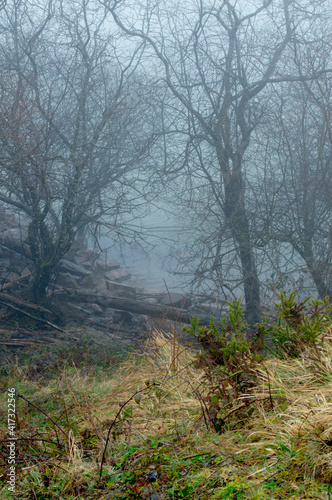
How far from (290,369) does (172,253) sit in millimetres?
6351

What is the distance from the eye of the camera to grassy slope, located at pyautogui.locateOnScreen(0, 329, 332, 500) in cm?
193

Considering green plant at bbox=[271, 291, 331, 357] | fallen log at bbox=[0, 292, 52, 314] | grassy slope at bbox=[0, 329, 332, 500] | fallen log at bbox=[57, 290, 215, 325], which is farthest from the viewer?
fallen log at bbox=[57, 290, 215, 325]

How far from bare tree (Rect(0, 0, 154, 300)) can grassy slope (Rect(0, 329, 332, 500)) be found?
5977mm

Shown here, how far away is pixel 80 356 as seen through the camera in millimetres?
6781

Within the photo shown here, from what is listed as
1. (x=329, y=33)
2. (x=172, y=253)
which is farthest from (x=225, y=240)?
(x=329, y=33)

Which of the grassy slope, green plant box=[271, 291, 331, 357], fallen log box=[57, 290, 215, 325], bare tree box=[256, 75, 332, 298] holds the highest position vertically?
bare tree box=[256, 75, 332, 298]

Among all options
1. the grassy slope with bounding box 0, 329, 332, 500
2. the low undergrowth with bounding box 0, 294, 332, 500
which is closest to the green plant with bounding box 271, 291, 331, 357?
the low undergrowth with bounding box 0, 294, 332, 500

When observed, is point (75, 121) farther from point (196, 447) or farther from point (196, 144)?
point (196, 447)

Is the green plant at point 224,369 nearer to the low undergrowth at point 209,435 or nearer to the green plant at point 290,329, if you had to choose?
the low undergrowth at point 209,435

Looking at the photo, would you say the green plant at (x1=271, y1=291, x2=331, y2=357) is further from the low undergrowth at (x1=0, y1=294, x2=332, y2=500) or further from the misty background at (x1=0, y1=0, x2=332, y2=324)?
the misty background at (x1=0, y1=0, x2=332, y2=324)

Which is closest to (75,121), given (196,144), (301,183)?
(196,144)

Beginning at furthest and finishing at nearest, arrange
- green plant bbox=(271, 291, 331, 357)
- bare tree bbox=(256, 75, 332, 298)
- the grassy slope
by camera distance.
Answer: bare tree bbox=(256, 75, 332, 298) → green plant bbox=(271, 291, 331, 357) → the grassy slope

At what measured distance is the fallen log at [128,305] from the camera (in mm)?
8984

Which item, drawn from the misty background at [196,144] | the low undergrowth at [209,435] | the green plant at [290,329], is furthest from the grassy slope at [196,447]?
the misty background at [196,144]
